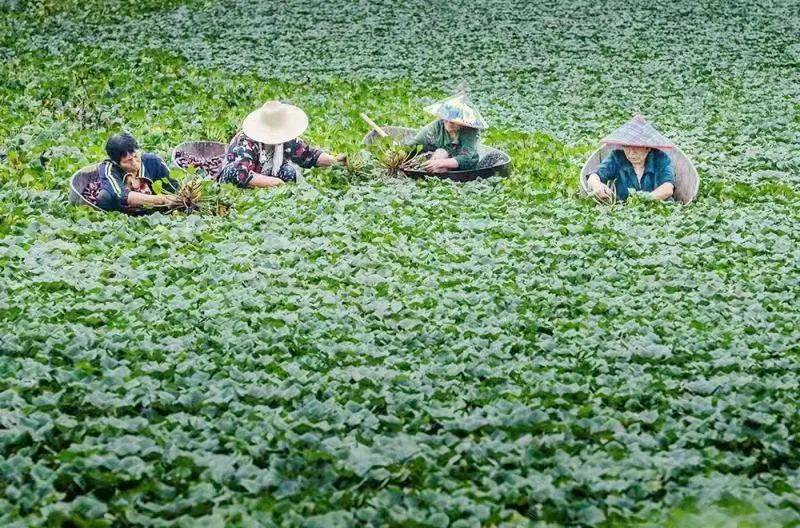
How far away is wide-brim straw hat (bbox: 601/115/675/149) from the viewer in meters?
9.92

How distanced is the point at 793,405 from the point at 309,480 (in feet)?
9.16

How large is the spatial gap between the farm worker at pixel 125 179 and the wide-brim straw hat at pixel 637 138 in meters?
4.20

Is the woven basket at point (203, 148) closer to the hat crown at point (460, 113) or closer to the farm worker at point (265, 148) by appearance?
the farm worker at point (265, 148)

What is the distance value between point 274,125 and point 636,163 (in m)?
3.52

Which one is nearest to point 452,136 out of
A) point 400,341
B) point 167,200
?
point 167,200

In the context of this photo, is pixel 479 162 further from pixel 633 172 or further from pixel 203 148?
pixel 203 148

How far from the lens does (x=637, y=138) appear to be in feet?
32.6

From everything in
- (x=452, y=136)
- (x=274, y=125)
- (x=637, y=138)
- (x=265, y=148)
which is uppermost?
(x=637, y=138)

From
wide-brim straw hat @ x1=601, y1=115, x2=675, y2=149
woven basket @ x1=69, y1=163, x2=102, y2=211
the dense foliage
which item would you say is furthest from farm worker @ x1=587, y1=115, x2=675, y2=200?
woven basket @ x1=69, y1=163, x2=102, y2=211

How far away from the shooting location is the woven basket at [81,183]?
9109 millimetres

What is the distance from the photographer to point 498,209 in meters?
9.61

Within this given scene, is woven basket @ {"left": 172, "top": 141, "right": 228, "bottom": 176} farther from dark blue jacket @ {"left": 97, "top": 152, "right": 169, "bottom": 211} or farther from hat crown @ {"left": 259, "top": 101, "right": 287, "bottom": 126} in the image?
dark blue jacket @ {"left": 97, "top": 152, "right": 169, "bottom": 211}

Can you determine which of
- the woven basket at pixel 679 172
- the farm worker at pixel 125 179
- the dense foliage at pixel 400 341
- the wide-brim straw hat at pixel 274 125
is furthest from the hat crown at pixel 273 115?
the woven basket at pixel 679 172

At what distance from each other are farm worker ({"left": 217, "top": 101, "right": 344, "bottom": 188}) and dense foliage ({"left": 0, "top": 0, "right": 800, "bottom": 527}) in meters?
0.41
